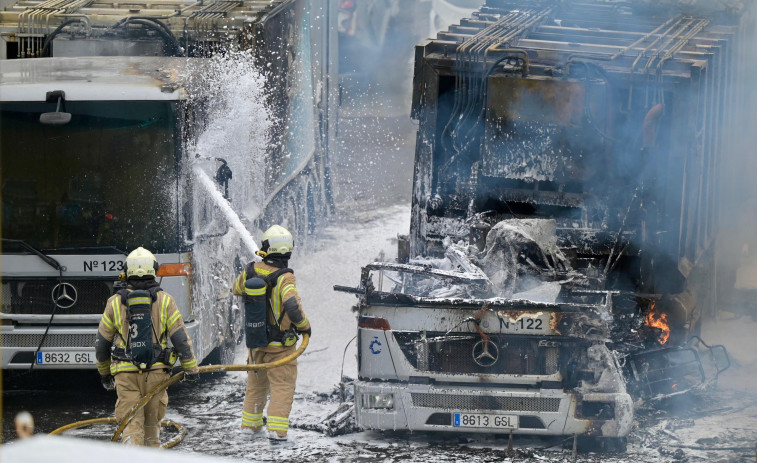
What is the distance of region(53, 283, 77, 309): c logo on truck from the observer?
8.81 meters

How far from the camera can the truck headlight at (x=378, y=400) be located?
7.62 metres

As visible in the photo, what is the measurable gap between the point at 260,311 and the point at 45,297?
1.96 metres

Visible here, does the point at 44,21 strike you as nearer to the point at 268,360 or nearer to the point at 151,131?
the point at 151,131

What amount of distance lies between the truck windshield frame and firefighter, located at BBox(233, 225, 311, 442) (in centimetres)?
105

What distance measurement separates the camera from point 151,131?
8.66m

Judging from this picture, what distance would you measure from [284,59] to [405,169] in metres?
8.54

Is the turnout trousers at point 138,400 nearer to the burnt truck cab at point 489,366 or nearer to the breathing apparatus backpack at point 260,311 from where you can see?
the breathing apparatus backpack at point 260,311

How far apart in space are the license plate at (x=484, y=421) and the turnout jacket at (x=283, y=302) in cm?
126

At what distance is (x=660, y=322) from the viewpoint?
859 cm

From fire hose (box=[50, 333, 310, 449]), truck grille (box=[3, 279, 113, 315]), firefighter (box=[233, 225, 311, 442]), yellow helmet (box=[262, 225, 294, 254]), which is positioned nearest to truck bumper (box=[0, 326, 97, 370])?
truck grille (box=[3, 279, 113, 315])

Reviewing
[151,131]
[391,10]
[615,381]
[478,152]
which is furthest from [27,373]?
[391,10]

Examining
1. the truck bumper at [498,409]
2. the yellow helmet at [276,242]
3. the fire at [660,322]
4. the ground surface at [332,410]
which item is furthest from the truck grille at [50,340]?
the fire at [660,322]

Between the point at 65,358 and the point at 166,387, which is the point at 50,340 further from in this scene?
the point at 166,387

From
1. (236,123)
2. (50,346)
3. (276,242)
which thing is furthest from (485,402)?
(236,123)
